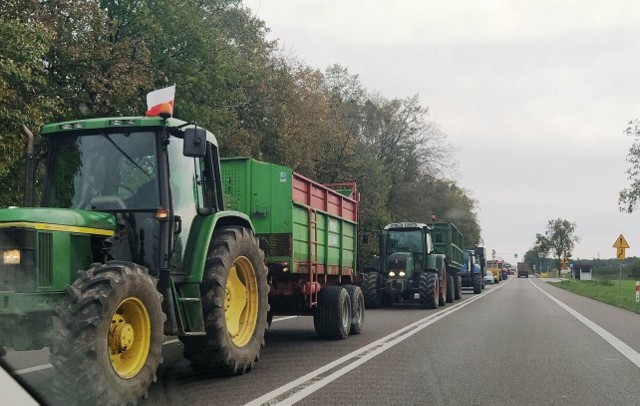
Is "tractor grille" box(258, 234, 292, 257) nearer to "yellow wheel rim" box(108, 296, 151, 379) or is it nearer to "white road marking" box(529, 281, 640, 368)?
"yellow wheel rim" box(108, 296, 151, 379)

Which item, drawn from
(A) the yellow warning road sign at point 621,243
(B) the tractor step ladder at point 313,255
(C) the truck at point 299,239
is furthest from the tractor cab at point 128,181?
(A) the yellow warning road sign at point 621,243

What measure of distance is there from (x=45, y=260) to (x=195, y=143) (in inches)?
66.9

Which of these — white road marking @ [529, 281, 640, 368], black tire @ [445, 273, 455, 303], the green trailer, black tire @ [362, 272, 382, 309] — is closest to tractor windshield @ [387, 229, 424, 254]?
black tire @ [362, 272, 382, 309]

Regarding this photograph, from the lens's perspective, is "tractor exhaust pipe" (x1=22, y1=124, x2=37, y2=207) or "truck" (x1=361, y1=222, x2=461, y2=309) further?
"truck" (x1=361, y1=222, x2=461, y2=309)

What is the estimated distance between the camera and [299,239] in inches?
414

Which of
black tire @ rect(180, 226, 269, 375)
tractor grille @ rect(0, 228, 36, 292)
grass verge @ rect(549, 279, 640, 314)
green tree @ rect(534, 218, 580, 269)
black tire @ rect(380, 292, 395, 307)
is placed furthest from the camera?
green tree @ rect(534, 218, 580, 269)

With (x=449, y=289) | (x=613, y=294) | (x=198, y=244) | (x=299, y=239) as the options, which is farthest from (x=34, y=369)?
(x=613, y=294)

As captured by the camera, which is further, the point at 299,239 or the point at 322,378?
the point at 299,239

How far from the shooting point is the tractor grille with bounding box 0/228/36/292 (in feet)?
18.7

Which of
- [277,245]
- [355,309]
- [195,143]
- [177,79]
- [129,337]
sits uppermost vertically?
[177,79]

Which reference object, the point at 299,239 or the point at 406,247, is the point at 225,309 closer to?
the point at 299,239

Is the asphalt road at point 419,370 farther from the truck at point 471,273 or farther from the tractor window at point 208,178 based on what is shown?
the truck at point 471,273

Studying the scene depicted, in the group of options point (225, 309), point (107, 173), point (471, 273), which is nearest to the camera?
point (107, 173)

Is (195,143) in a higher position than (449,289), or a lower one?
higher
